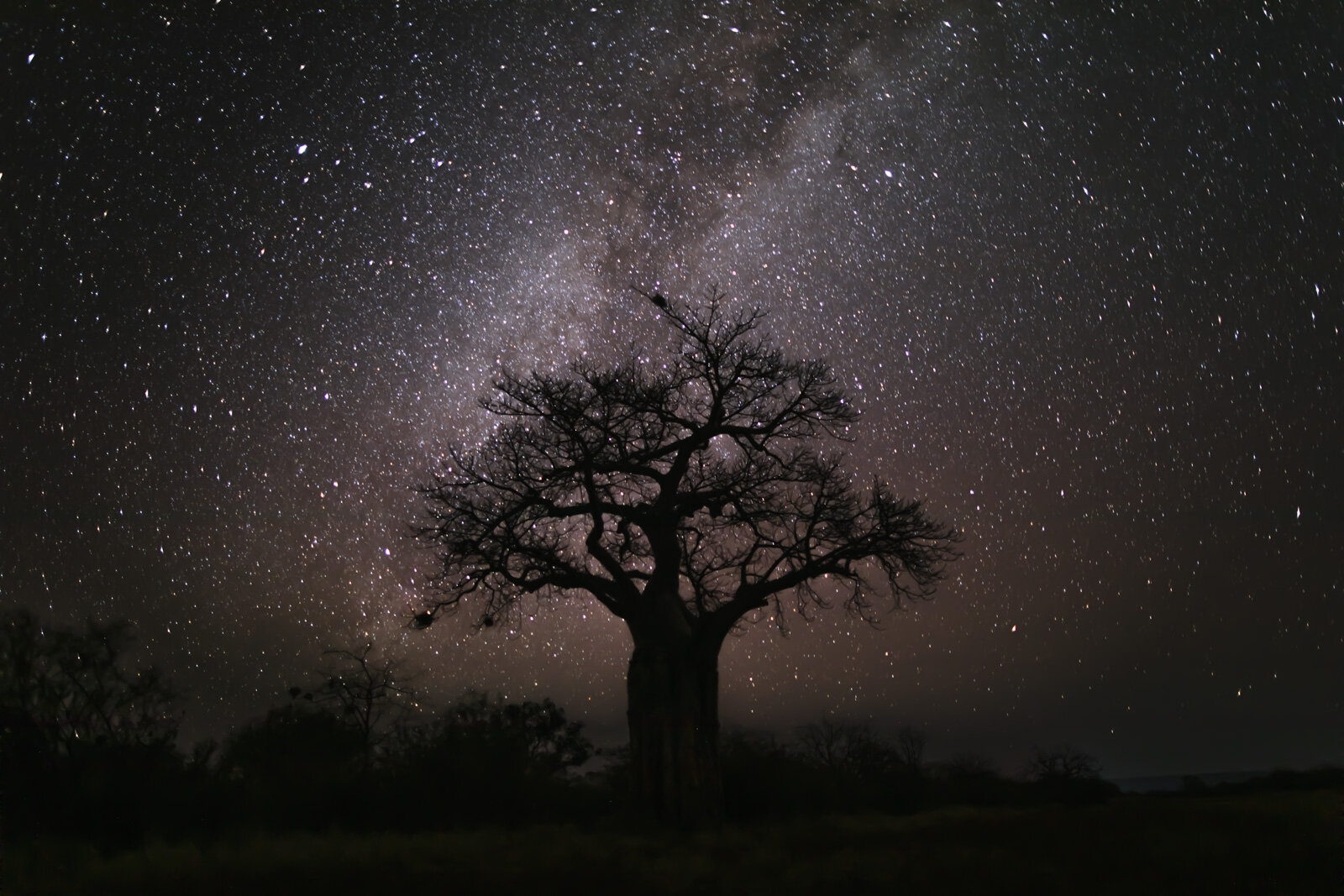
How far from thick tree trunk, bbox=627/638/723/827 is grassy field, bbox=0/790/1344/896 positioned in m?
0.61

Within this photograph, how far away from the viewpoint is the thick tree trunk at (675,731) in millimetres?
9992

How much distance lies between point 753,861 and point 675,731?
2.79 m

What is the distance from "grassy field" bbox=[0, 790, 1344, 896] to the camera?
6.20 metres

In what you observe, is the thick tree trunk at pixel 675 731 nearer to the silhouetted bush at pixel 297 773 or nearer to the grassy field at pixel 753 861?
the grassy field at pixel 753 861

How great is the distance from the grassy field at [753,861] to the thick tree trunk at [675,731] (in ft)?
1.99

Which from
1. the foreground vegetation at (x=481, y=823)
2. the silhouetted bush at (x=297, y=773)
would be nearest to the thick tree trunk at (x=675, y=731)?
the foreground vegetation at (x=481, y=823)

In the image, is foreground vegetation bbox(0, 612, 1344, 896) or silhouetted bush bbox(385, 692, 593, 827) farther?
silhouetted bush bbox(385, 692, 593, 827)

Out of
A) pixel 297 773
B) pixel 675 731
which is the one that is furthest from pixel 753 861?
pixel 297 773

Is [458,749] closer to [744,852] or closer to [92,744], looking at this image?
[92,744]

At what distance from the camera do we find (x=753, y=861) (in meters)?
7.50

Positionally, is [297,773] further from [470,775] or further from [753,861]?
[753,861]

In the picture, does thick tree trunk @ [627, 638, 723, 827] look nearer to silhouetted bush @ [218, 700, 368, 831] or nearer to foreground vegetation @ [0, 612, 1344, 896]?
foreground vegetation @ [0, 612, 1344, 896]

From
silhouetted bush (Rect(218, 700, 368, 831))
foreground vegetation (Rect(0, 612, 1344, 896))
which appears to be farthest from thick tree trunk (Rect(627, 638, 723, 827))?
silhouetted bush (Rect(218, 700, 368, 831))

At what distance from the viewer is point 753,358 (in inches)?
418
